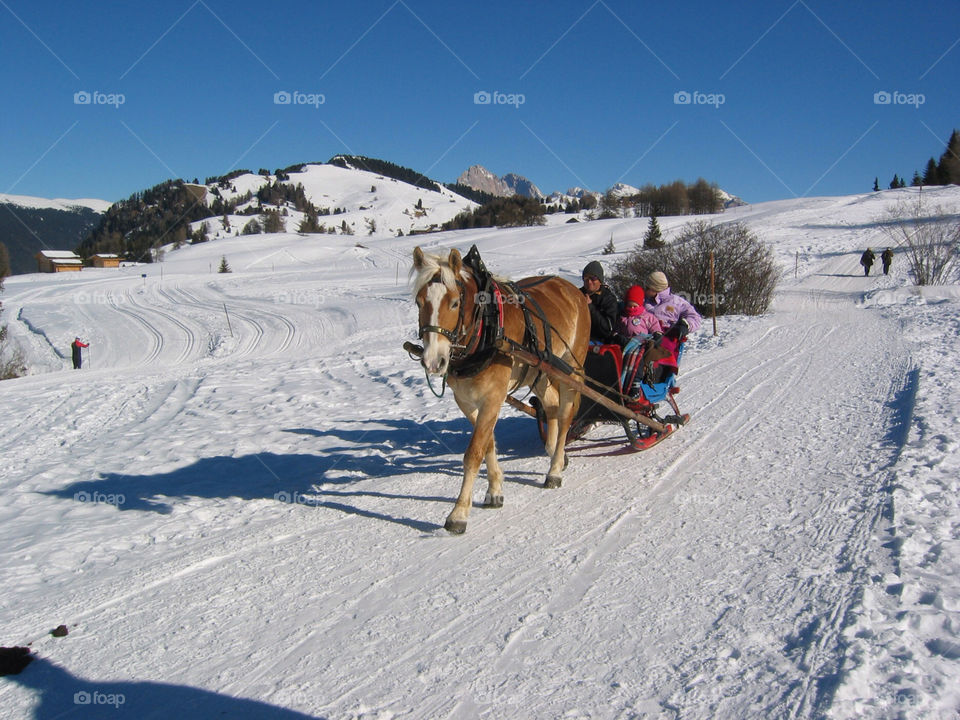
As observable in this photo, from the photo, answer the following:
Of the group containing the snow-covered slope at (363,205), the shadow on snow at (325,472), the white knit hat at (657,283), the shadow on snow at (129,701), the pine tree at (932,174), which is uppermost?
the snow-covered slope at (363,205)

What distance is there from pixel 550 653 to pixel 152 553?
337 centimetres

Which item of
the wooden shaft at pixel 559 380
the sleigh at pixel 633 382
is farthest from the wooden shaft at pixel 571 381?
the sleigh at pixel 633 382

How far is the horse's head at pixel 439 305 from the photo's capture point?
4.45 m

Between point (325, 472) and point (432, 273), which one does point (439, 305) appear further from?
point (325, 472)

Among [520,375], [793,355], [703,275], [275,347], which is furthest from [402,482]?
[275,347]

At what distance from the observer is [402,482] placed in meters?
6.27

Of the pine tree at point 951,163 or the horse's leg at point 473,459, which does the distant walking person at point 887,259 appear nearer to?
the horse's leg at point 473,459

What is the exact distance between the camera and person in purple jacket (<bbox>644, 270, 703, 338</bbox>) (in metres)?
7.29

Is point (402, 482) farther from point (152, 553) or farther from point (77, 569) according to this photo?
point (77, 569)

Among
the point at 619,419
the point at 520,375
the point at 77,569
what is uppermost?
the point at 520,375

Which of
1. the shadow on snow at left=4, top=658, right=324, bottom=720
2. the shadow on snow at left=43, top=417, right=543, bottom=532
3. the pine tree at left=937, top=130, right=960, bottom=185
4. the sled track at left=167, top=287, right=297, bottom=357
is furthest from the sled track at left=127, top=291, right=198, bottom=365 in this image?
the pine tree at left=937, top=130, right=960, bottom=185

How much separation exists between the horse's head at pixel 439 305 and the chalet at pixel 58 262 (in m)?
81.7

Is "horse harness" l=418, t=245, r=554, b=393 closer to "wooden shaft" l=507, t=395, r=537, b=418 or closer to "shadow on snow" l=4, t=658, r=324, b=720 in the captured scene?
"wooden shaft" l=507, t=395, r=537, b=418

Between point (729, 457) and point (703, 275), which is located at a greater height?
point (703, 275)
